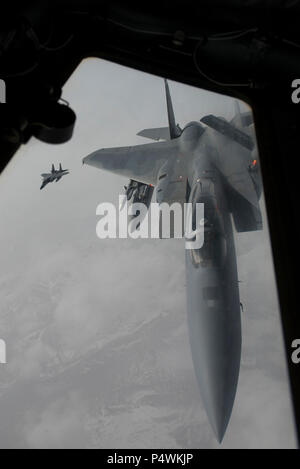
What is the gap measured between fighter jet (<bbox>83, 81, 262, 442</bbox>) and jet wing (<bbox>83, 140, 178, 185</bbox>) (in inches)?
Answer: 38.3

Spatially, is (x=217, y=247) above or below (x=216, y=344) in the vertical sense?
above

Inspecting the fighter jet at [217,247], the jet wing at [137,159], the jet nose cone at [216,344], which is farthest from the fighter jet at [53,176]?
the jet nose cone at [216,344]

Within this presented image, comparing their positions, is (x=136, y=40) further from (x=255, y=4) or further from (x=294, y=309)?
(x=294, y=309)

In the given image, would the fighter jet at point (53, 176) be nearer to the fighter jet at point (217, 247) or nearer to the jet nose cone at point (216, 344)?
the fighter jet at point (217, 247)

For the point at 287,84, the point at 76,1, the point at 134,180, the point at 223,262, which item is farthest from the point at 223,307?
the point at 134,180

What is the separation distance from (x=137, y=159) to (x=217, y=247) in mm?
4254

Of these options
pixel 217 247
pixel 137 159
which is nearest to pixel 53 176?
pixel 137 159

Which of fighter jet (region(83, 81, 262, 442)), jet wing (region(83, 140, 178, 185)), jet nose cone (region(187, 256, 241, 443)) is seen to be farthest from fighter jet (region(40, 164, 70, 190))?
jet nose cone (region(187, 256, 241, 443))

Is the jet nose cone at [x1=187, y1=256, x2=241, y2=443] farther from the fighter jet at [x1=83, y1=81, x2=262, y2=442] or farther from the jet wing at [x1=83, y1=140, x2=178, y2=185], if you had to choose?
the jet wing at [x1=83, y1=140, x2=178, y2=185]

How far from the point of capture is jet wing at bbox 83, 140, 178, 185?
7.39 m

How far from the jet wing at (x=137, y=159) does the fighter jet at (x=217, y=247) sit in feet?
3.19

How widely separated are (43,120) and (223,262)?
148 inches

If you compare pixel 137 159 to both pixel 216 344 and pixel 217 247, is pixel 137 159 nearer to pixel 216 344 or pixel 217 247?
pixel 217 247

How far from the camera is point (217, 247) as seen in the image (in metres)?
4.32
